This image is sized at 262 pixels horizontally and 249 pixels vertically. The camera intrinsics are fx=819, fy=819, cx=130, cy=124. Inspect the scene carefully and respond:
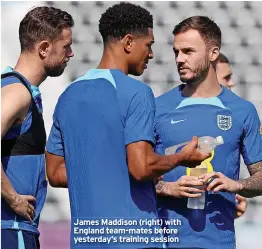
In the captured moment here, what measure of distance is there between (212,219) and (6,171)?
3.09ft

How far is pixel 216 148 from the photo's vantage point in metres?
3.63

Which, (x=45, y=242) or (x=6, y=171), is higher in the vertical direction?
(x=45, y=242)

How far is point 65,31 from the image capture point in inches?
140

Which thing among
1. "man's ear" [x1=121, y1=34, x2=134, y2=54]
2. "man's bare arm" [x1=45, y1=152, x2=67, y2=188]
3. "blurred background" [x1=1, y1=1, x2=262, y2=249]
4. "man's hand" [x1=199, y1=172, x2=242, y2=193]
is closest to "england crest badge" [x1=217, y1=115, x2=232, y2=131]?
"man's hand" [x1=199, y1=172, x2=242, y2=193]

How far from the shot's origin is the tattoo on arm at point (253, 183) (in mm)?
3617

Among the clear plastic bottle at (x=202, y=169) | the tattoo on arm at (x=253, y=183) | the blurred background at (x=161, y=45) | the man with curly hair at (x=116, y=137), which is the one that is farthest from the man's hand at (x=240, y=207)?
the blurred background at (x=161, y=45)

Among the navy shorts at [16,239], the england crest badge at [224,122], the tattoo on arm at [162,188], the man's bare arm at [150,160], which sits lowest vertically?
the navy shorts at [16,239]

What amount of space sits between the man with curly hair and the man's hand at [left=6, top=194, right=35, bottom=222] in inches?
7.1

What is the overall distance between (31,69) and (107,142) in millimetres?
541

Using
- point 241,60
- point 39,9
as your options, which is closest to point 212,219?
point 39,9

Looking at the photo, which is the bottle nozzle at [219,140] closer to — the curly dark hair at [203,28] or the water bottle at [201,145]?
the water bottle at [201,145]

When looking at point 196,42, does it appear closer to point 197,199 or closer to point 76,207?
point 197,199

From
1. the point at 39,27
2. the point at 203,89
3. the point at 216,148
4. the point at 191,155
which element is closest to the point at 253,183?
the point at 216,148

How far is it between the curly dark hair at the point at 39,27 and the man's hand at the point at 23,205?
2.11ft
